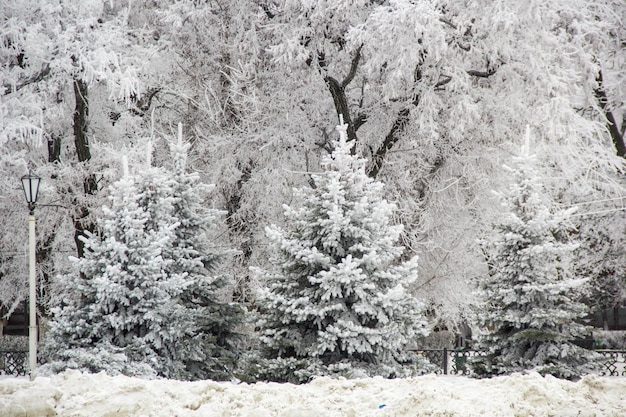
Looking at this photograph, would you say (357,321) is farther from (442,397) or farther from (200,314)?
(442,397)

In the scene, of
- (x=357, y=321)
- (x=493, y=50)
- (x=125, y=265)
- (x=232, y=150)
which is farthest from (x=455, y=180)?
(x=125, y=265)

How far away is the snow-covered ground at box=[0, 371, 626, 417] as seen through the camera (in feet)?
26.4

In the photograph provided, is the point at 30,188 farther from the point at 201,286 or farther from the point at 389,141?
the point at 389,141

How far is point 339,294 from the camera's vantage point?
13.2 m

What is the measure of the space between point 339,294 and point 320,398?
4.57m

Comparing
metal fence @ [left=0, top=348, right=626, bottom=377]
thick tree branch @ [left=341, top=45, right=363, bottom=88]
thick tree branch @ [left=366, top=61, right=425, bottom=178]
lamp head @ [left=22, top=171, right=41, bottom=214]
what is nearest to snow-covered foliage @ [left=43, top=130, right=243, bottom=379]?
lamp head @ [left=22, top=171, right=41, bottom=214]

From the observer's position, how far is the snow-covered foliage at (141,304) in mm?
14062

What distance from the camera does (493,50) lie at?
1750 centimetres

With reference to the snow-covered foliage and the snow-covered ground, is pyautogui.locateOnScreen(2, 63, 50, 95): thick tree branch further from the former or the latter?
the snow-covered ground

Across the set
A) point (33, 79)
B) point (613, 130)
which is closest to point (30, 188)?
point (33, 79)

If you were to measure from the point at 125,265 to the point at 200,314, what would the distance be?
5.44 ft

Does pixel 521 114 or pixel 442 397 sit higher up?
pixel 521 114

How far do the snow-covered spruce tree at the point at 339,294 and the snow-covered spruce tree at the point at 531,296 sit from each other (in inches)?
73.6

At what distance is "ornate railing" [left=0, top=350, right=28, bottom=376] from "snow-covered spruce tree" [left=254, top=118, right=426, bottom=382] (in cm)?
1038
